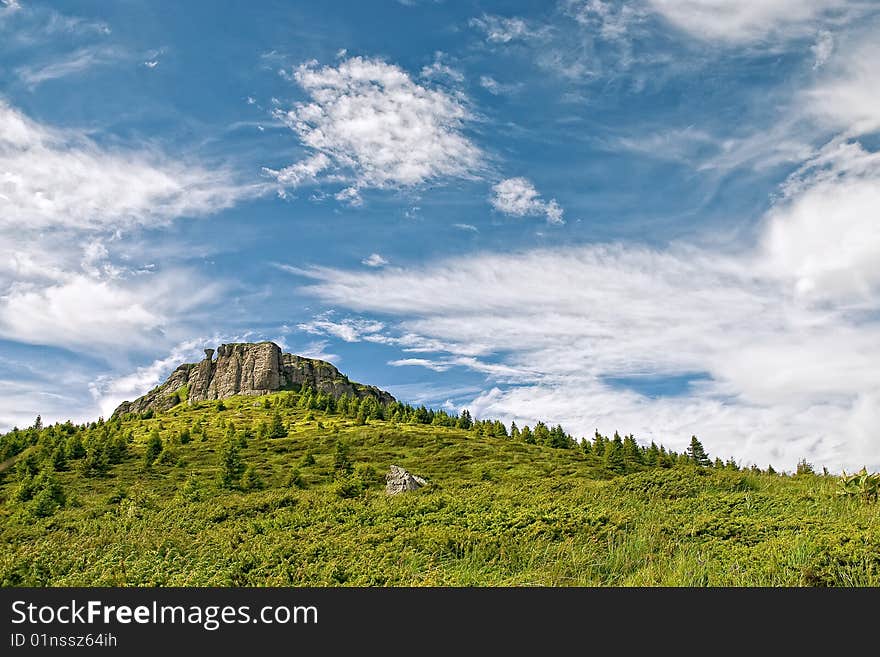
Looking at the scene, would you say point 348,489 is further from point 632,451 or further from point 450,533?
point 632,451

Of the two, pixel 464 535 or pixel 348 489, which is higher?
pixel 348 489

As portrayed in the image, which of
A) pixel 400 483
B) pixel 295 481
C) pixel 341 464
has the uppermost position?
pixel 341 464

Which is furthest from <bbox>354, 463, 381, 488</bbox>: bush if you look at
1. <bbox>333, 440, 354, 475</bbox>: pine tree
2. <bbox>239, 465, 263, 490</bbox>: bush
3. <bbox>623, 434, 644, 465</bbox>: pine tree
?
<bbox>623, 434, 644, 465</bbox>: pine tree

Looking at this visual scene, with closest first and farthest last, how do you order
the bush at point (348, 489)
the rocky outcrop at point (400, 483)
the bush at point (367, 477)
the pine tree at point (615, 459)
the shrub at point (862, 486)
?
the shrub at point (862, 486), the rocky outcrop at point (400, 483), the bush at point (348, 489), the bush at point (367, 477), the pine tree at point (615, 459)

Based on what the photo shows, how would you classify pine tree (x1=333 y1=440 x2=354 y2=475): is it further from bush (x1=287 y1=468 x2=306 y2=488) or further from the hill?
the hill

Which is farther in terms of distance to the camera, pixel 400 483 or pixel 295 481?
pixel 295 481

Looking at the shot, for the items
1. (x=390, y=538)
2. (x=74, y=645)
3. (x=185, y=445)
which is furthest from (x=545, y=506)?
(x=185, y=445)

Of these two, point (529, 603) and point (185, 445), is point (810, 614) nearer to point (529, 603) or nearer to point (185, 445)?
point (529, 603)

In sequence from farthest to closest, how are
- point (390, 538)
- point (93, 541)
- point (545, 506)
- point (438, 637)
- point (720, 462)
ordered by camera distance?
point (720, 462), point (93, 541), point (545, 506), point (390, 538), point (438, 637)

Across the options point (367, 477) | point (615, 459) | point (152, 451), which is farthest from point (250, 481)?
point (615, 459)

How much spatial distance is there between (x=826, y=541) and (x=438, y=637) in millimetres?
11523

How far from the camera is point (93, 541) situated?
26875 millimetres

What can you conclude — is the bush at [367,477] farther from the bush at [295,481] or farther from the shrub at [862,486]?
the shrub at [862,486]

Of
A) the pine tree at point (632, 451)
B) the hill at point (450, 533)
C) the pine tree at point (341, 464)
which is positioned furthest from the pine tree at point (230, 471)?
the pine tree at point (632, 451)
